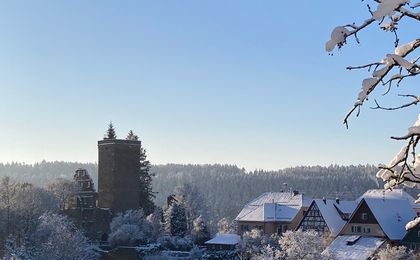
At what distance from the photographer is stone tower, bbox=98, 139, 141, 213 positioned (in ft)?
227

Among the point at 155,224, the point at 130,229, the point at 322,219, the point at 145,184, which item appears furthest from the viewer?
the point at 145,184

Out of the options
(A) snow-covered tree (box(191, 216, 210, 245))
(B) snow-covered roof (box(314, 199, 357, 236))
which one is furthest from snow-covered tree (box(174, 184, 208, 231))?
(B) snow-covered roof (box(314, 199, 357, 236))

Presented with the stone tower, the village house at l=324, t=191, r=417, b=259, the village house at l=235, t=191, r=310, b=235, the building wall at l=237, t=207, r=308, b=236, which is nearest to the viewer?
the village house at l=324, t=191, r=417, b=259

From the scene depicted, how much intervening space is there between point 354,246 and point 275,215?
2019cm

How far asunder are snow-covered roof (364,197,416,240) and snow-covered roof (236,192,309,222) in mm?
14404

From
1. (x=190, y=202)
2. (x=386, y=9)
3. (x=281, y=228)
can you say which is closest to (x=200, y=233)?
(x=281, y=228)

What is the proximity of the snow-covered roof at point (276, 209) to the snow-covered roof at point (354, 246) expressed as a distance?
17.0m

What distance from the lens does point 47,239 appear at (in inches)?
1850

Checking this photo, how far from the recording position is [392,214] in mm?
49469

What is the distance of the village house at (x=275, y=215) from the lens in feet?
208

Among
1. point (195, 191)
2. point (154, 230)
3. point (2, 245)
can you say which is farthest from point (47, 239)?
point (195, 191)

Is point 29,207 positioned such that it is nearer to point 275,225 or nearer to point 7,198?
point 7,198

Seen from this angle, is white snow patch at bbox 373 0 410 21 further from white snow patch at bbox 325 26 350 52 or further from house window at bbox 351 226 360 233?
house window at bbox 351 226 360 233

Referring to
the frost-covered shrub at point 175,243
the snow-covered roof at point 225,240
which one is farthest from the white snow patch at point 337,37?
the snow-covered roof at point 225,240
